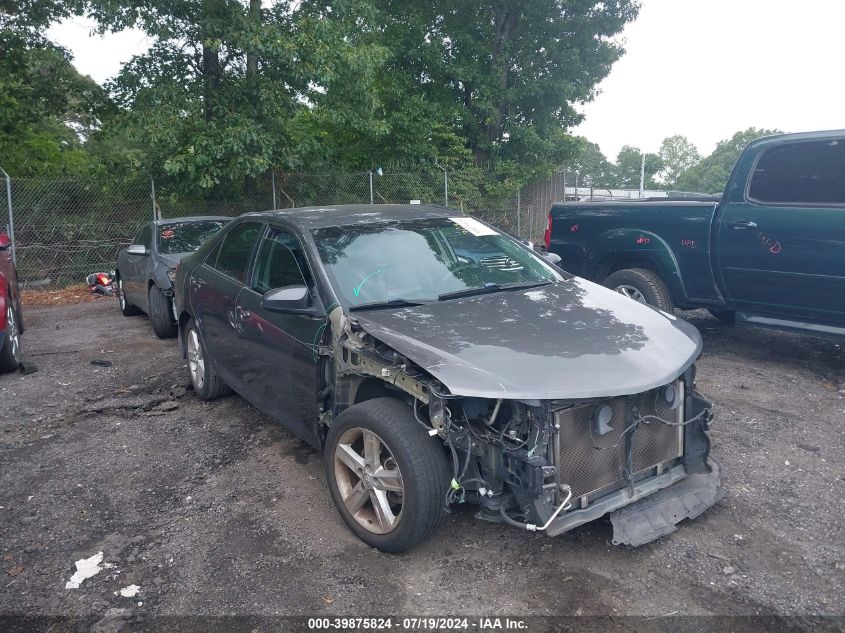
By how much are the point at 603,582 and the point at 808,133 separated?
4827 mm

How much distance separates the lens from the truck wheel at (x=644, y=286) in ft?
23.2

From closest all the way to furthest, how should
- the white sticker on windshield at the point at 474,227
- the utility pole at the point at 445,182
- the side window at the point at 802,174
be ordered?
the white sticker on windshield at the point at 474,227 < the side window at the point at 802,174 < the utility pole at the point at 445,182

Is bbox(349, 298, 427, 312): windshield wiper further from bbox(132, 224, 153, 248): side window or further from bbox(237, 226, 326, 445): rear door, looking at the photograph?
bbox(132, 224, 153, 248): side window

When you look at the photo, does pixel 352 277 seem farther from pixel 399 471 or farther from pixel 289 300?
pixel 399 471

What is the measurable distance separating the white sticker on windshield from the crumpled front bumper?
2064 mm

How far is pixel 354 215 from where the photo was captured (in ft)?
15.7

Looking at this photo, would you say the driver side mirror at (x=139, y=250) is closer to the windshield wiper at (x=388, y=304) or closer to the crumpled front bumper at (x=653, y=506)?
the windshield wiper at (x=388, y=304)

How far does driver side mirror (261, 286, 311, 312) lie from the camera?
3932 millimetres

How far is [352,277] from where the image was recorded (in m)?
4.12

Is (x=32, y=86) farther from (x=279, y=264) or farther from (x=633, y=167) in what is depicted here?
(x=633, y=167)

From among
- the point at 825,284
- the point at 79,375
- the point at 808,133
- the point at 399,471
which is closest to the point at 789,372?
the point at 825,284

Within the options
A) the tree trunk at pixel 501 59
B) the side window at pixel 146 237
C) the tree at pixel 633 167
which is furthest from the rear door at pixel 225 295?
the tree at pixel 633 167

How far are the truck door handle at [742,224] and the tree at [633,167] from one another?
119ft

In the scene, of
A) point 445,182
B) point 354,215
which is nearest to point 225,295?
point 354,215
